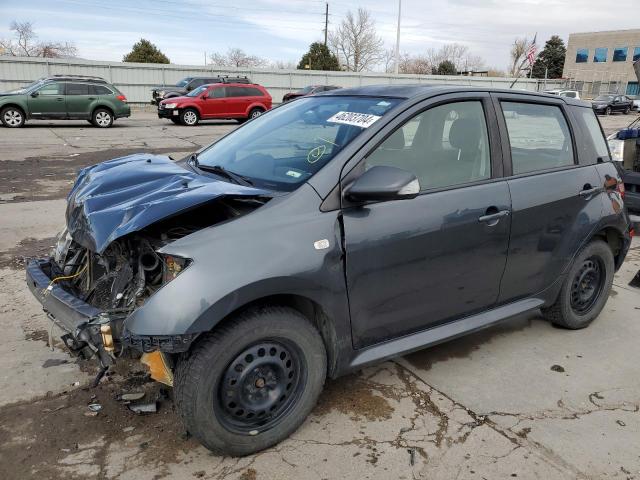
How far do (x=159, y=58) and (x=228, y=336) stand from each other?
160ft

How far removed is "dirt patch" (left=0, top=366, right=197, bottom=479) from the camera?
2.50 meters

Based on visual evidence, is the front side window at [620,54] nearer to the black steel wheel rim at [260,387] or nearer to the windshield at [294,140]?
the windshield at [294,140]

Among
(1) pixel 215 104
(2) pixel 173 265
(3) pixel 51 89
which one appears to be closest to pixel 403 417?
(2) pixel 173 265

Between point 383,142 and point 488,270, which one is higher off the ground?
point 383,142

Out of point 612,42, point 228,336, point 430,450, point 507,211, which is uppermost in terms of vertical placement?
point 612,42

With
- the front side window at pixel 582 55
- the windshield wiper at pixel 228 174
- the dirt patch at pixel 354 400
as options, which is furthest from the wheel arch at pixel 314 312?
the front side window at pixel 582 55

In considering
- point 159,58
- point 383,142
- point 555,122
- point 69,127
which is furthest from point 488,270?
point 159,58

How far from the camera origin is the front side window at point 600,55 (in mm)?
63938

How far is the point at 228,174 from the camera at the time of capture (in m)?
3.11

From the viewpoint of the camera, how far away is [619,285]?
5.16 m

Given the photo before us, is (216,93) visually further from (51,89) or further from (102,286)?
(102,286)

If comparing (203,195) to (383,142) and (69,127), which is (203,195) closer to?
(383,142)

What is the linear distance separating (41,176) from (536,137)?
882 cm

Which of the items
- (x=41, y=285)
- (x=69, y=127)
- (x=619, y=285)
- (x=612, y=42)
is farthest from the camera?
(x=612, y=42)
